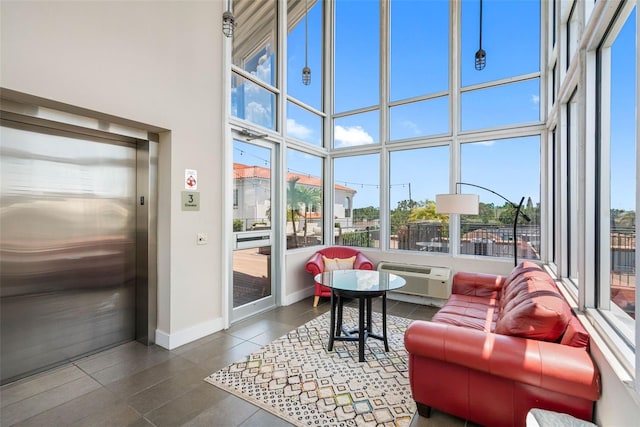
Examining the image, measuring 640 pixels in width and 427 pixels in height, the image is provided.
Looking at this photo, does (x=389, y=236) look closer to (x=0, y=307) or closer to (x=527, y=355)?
(x=527, y=355)

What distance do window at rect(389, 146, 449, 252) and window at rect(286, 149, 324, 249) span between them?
131 cm

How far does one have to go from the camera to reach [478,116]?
4.42 m

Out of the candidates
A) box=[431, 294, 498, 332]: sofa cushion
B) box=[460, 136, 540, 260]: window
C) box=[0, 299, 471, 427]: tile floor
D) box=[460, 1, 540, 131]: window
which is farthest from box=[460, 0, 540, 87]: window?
box=[0, 299, 471, 427]: tile floor

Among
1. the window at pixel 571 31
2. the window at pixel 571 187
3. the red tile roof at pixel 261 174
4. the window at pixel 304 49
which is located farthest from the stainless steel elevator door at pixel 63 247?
the window at pixel 571 31

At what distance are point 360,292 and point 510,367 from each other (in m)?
1.30

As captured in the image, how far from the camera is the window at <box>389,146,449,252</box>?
185 inches

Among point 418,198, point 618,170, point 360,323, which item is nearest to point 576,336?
point 618,170

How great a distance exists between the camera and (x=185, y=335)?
3.17 meters

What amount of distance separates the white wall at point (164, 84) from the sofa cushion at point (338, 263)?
1.78 metres

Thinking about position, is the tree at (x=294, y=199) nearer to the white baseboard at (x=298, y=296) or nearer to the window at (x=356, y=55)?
the white baseboard at (x=298, y=296)

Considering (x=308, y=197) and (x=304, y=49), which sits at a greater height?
(x=304, y=49)

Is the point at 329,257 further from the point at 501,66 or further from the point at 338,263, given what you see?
the point at 501,66

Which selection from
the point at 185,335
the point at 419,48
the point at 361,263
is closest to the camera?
the point at 185,335

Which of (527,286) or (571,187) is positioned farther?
(571,187)
